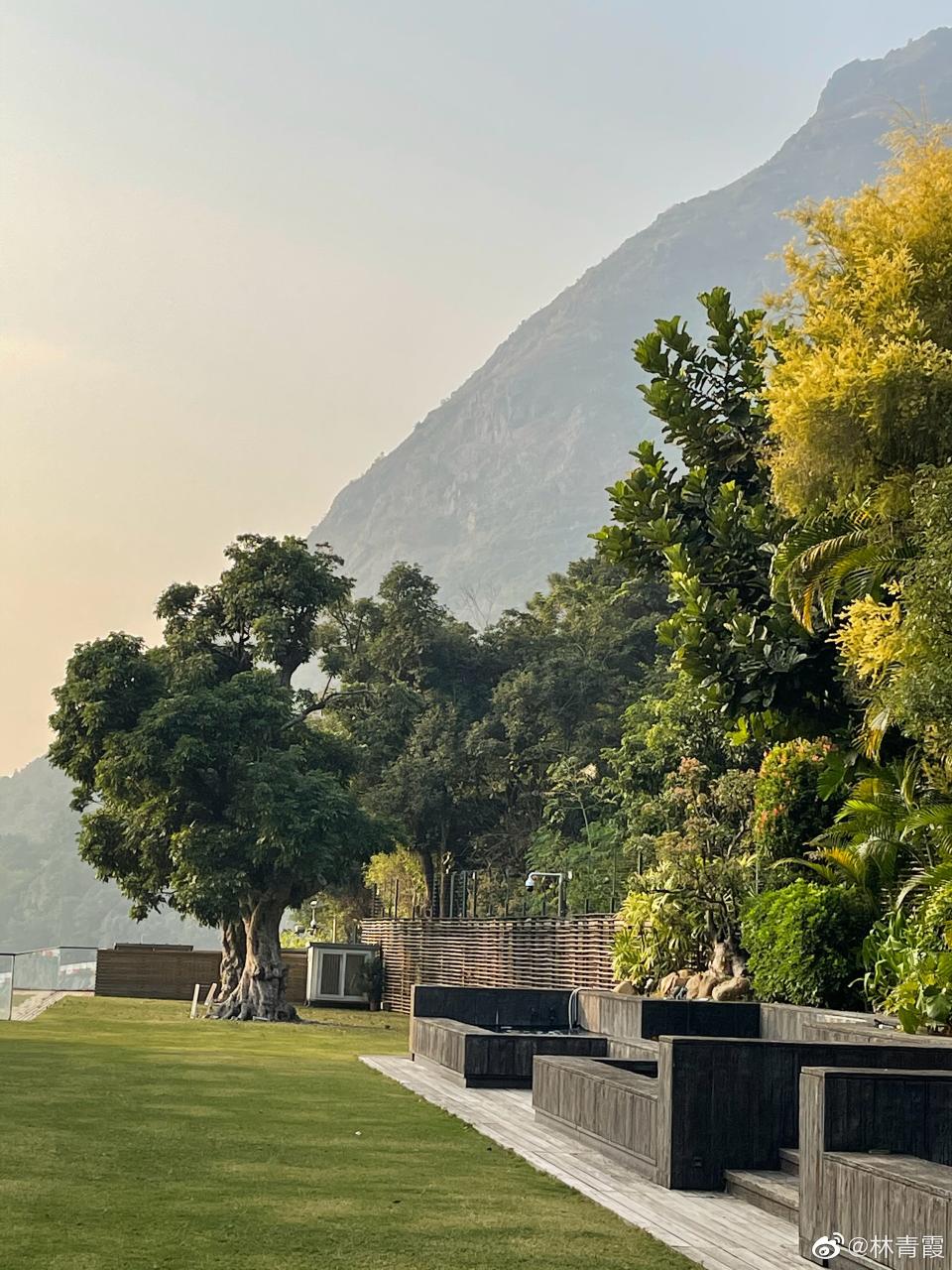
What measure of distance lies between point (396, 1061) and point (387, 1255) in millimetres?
12287

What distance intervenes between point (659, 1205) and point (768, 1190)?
1.82ft

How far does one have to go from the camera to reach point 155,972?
133ft

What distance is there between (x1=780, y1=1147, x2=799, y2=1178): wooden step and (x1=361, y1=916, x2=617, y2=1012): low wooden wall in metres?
14.2

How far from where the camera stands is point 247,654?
1384 inches

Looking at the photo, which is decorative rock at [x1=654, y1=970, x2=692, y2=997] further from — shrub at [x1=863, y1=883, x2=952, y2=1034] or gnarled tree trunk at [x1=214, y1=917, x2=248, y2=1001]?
gnarled tree trunk at [x1=214, y1=917, x2=248, y2=1001]

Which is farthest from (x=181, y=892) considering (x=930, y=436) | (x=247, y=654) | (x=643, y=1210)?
(x=643, y=1210)

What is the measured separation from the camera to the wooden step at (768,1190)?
762 centimetres

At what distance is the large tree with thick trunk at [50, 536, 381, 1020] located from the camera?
3077 centimetres

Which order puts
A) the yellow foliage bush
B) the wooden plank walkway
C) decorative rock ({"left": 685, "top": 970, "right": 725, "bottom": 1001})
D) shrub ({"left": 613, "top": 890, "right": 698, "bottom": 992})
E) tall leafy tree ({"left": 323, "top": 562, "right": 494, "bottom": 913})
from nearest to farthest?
the wooden plank walkway
the yellow foliage bush
decorative rock ({"left": 685, "top": 970, "right": 725, "bottom": 1001})
shrub ({"left": 613, "top": 890, "right": 698, "bottom": 992})
tall leafy tree ({"left": 323, "top": 562, "right": 494, "bottom": 913})

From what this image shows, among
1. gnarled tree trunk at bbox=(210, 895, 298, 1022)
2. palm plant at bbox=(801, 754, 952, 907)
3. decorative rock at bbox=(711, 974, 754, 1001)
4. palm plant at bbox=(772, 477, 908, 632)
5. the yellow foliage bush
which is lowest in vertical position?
gnarled tree trunk at bbox=(210, 895, 298, 1022)

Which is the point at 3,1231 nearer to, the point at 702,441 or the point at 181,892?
the point at 702,441

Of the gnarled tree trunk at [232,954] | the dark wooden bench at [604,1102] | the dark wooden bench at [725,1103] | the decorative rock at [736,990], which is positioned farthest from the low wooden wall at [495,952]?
the dark wooden bench at [725,1103]

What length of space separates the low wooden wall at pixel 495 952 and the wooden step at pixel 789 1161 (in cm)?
1424

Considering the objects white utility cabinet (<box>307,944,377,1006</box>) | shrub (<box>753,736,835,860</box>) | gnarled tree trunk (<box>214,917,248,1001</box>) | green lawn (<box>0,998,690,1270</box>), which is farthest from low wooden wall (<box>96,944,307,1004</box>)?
shrub (<box>753,736,835,860</box>)
